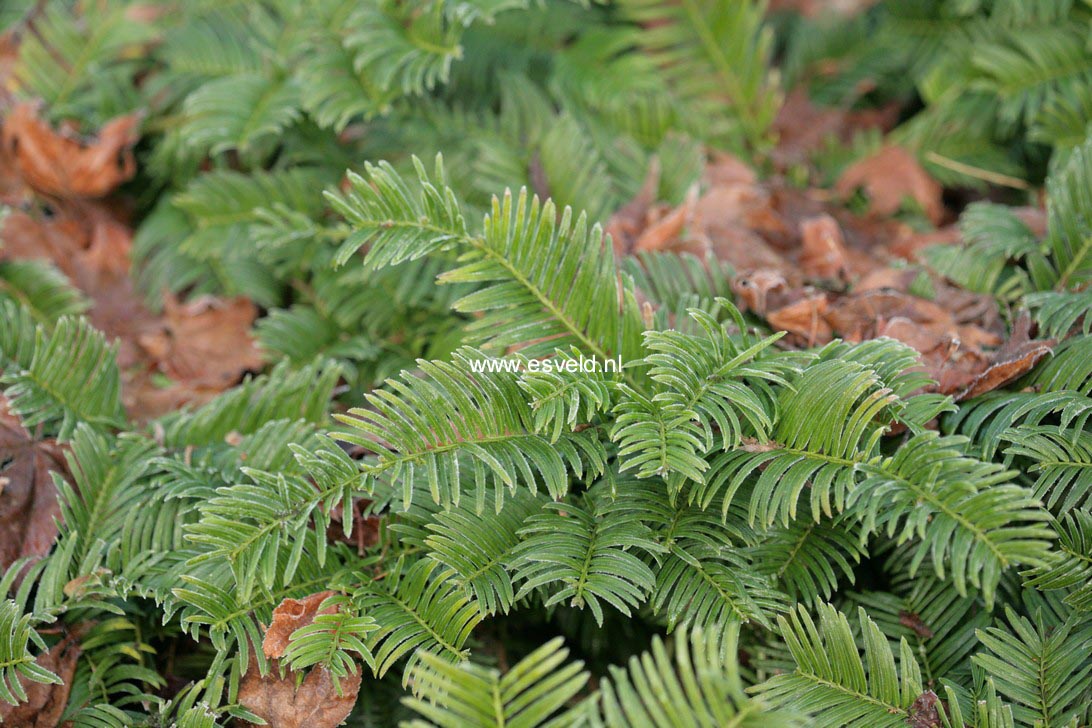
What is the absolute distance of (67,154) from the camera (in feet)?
7.06

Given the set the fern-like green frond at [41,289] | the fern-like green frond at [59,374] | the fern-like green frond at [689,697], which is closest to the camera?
the fern-like green frond at [689,697]

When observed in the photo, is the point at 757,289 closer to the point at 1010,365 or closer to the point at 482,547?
the point at 1010,365

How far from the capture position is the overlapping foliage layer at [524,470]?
1174mm

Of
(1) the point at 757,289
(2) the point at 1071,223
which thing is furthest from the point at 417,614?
(2) the point at 1071,223

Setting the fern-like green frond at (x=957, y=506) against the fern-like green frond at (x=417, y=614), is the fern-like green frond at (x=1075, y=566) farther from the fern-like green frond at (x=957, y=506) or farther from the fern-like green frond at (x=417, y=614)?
the fern-like green frond at (x=417, y=614)

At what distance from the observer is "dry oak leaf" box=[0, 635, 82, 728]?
50.8 inches

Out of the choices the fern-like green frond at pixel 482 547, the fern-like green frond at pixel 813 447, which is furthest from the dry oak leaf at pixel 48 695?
the fern-like green frond at pixel 813 447

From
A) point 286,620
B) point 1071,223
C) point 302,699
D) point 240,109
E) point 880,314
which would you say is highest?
point 240,109

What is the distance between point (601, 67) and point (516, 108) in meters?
0.25

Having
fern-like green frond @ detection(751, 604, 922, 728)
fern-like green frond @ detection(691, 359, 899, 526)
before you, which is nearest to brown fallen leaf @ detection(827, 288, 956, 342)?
fern-like green frond @ detection(691, 359, 899, 526)

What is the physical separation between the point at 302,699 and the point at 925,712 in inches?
34.6

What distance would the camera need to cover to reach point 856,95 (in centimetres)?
251

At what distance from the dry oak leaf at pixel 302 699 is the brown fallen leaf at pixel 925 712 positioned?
772mm

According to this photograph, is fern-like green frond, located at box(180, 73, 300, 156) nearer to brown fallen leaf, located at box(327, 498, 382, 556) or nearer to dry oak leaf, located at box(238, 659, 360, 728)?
brown fallen leaf, located at box(327, 498, 382, 556)
